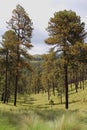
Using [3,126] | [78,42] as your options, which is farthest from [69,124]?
[78,42]

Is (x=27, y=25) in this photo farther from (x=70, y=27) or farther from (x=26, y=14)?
(x=70, y=27)

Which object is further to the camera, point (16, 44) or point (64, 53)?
point (16, 44)

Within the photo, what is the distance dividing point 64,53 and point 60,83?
3821 cm

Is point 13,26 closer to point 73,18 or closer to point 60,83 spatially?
point 73,18

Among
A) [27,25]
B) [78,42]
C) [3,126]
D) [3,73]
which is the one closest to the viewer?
[3,126]

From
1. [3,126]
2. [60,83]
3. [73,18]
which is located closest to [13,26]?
[73,18]

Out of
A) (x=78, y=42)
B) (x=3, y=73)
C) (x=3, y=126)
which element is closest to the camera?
(x=3, y=126)

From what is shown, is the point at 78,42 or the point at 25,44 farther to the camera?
the point at 25,44

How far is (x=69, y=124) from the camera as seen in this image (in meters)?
7.70

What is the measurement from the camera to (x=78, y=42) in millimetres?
32188

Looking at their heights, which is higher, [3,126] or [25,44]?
[25,44]

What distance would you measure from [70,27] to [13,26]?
26.2 feet

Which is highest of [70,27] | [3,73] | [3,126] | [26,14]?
[26,14]

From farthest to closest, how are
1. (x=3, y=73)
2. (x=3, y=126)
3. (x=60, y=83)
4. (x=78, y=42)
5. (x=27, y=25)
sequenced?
(x=60, y=83) < (x=3, y=73) < (x=27, y=25) < (x=78, y=42) < (x=3, y=126)
